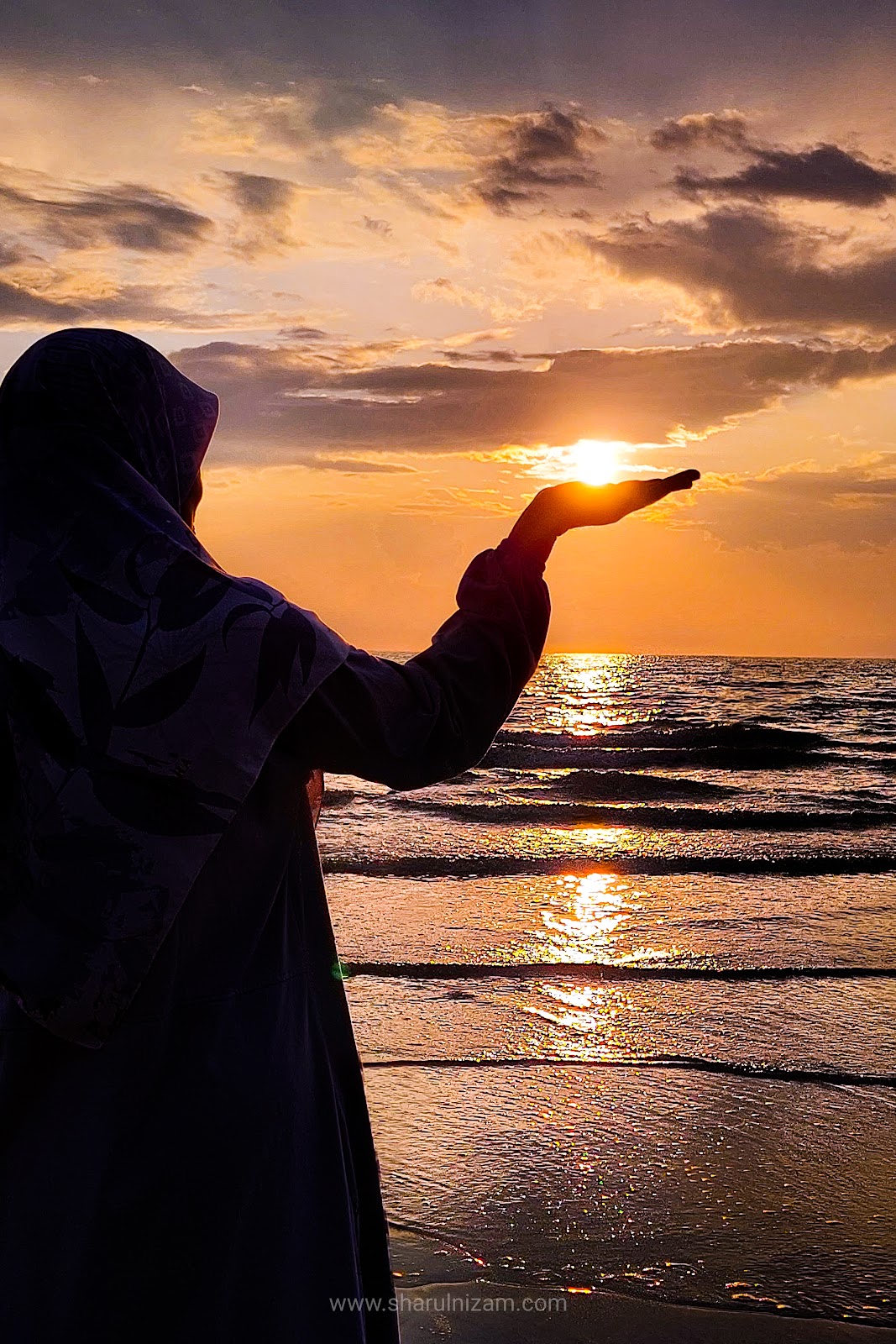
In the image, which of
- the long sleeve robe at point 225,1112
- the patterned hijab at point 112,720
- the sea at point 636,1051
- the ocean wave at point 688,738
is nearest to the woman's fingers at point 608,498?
the long sleeve robe at point 225,1112

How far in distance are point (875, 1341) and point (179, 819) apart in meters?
2.34

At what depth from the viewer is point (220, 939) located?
1.43 m

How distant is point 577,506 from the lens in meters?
1.63

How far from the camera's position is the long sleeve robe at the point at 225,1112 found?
54.4 inches

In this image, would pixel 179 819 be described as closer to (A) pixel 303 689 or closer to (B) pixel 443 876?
(A) pixel 303 689

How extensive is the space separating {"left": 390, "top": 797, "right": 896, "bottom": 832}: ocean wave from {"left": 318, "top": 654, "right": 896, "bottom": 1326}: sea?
1010 millimetres

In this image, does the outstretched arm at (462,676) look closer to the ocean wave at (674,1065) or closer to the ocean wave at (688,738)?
the ocean wave at (674,1065)

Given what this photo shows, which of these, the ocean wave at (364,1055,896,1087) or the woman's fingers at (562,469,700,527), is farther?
the ocean wave at (364,1055,896,1087)

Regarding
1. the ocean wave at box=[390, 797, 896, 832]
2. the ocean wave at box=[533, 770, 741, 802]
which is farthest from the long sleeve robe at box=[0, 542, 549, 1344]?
the ocean wave at box=[533, 770, 741, 802]

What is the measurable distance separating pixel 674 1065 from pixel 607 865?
634 centimetres

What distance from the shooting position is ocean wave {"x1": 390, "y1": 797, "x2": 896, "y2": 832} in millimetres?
14844

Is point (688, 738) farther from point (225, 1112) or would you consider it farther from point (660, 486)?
point (225, 1112)

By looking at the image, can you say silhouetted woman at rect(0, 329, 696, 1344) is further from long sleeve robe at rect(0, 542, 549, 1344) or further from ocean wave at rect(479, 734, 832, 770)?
ocean wave at rect(479, 734, 832, 770)

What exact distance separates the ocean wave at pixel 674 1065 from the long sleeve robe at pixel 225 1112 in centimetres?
344
